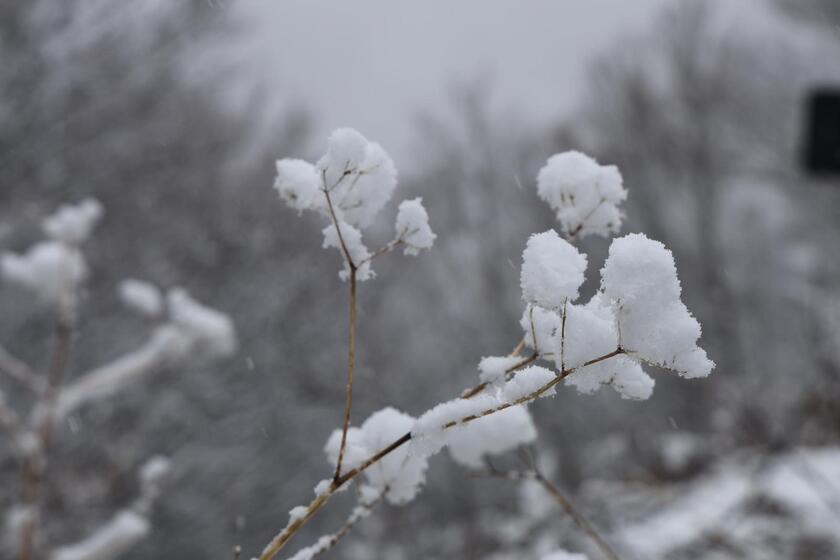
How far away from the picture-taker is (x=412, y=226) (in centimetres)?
78

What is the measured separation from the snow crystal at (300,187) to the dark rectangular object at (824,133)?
2.37 m

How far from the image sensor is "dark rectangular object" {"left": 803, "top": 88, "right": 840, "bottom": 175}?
8.03 feet

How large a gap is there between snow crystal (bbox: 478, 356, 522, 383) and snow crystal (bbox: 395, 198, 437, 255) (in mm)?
172

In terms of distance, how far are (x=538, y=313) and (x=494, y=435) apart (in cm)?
40

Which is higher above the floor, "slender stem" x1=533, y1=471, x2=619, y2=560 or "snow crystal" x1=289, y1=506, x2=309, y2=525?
"snow crystal" x1=289, y1=506, x2=309, y2=525

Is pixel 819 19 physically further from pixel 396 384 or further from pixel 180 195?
pixel 180 195

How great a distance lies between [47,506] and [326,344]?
14.9 ft

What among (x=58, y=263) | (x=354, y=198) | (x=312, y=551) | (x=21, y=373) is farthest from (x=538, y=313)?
(x=58, y=263)

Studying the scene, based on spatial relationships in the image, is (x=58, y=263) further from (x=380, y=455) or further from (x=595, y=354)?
(x=595, y=354)

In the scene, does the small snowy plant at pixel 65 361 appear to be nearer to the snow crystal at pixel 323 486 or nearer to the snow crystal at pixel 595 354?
the snow crystal at pixel 323 486

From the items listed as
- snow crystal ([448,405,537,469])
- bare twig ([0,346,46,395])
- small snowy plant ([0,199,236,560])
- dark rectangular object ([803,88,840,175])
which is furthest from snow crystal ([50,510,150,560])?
dark rectangular object ([803,88,840,175])

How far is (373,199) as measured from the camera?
2.61 ft

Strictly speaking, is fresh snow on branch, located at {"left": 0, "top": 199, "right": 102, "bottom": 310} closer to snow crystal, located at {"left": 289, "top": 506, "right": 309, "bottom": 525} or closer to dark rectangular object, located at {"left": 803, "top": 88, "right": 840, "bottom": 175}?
snow crystal, located at {"left": 289, "top": 506, "right": 309, "bottom": 525}

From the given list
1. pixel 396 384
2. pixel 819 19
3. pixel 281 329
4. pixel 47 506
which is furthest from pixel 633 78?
pixel 47 506
